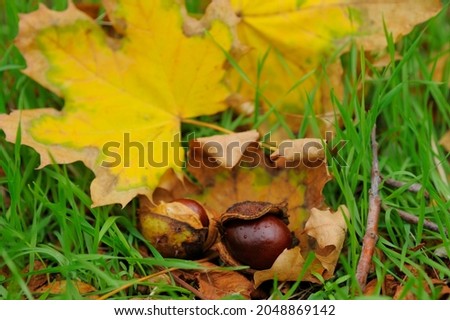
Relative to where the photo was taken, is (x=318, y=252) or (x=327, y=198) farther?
(x=327, y=198)

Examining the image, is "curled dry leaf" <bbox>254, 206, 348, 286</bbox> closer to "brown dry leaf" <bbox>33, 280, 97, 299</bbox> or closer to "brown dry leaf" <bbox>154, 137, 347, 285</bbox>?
"brown dry leaf" <bbox>154, 137, 347, 285</bbox>

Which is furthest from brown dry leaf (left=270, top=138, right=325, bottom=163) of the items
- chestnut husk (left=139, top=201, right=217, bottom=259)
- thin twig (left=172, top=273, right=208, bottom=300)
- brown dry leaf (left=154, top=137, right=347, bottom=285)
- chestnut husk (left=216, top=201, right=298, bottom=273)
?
thin twig (left=172, top=273, right=208, bottom=300)

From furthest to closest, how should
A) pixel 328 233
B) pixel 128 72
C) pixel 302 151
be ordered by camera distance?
pixel 128 72, pixel 302 151, pixel 328 233

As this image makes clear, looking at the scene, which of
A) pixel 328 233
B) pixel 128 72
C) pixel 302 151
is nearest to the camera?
pixel 328 233

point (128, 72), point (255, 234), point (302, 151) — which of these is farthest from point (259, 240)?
point (128, 72)

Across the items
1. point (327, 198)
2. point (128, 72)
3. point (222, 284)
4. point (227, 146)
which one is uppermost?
point (128, 72)

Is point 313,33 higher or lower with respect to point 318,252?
higher

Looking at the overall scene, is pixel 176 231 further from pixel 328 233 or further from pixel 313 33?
pixel 313 33
